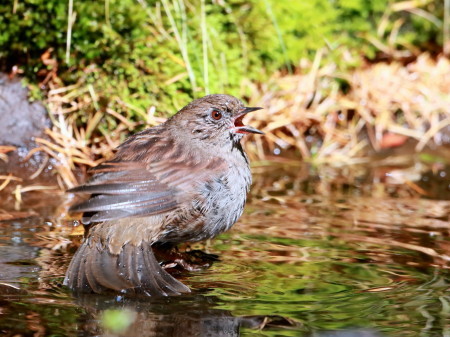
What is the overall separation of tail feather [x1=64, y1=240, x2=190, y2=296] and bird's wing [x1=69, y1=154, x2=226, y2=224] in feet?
0.59

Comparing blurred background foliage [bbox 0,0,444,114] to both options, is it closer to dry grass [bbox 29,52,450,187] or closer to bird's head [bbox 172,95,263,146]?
dry grass [bbox 29,52,450,187]

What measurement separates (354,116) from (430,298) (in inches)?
159

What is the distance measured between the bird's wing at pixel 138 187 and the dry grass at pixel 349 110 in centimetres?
272

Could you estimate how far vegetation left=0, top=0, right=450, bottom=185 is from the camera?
5965mm

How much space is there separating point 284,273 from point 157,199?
0.75 metres

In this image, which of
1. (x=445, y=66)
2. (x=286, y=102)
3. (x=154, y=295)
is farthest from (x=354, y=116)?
(x=154, y=295)

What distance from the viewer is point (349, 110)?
764 centimetres

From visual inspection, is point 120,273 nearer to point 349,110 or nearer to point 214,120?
point 214,120

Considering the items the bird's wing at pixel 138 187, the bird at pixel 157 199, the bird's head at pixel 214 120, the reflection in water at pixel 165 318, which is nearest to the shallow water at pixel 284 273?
the reflection in water at pixel 165 318

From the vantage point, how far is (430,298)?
12.1 ft

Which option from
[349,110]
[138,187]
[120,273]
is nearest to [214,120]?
[138,187]

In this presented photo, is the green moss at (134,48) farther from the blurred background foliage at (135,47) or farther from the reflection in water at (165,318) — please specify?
the reflection in water at (165,318)

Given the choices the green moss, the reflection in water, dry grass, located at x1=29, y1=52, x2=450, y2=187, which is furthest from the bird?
dry grass, located at x1=29, y1=52, x2=450, y2=187

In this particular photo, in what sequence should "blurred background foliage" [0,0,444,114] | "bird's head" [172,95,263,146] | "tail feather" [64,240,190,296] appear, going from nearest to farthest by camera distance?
1. "tail feather" [64,240,190,296]
2. "bird's head" [172,95,263,146]
3. "blurred background foliage" [0,0,444,114]
